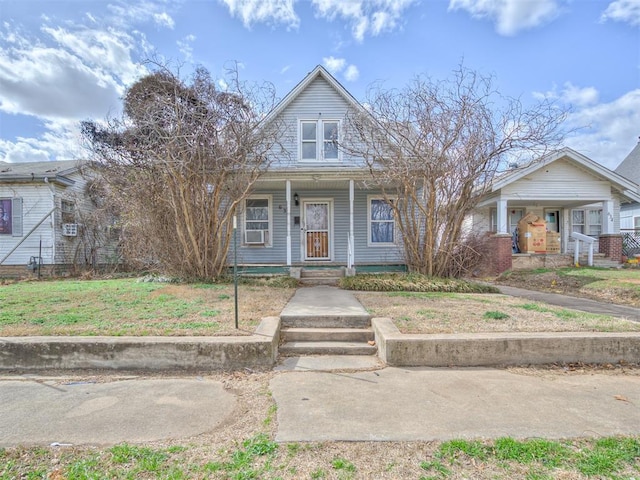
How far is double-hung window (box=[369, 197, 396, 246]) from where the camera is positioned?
39.4 ft

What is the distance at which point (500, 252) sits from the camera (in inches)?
510

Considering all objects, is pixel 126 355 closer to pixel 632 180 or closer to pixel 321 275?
pixel 321 275

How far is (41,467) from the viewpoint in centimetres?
207

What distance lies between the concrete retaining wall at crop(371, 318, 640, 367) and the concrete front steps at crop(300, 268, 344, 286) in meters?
5.39

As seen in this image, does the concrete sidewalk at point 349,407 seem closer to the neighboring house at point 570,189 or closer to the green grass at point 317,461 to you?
the green grass at point 317,461

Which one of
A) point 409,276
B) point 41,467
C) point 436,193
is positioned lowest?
point 41,467

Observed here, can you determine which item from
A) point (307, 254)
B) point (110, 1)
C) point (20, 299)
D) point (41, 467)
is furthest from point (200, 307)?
point (110, 1)

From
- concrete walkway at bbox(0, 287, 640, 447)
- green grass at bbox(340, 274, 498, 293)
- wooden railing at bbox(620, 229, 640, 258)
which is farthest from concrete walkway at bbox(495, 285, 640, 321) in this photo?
wooden railing at bbox(620, 229, 640, 258)

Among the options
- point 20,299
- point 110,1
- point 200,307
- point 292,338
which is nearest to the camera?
point 292,338

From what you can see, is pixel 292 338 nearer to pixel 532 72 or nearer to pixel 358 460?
pixel 358 460

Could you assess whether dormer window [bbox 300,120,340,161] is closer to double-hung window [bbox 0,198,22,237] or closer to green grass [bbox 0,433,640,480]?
green grass [bbox 0,433,640,480]

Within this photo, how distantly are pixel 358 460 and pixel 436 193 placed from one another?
25.4 feet

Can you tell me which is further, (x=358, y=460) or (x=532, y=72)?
Result: (x=532, y=72)

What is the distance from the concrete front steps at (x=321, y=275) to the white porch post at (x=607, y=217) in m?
12.9
